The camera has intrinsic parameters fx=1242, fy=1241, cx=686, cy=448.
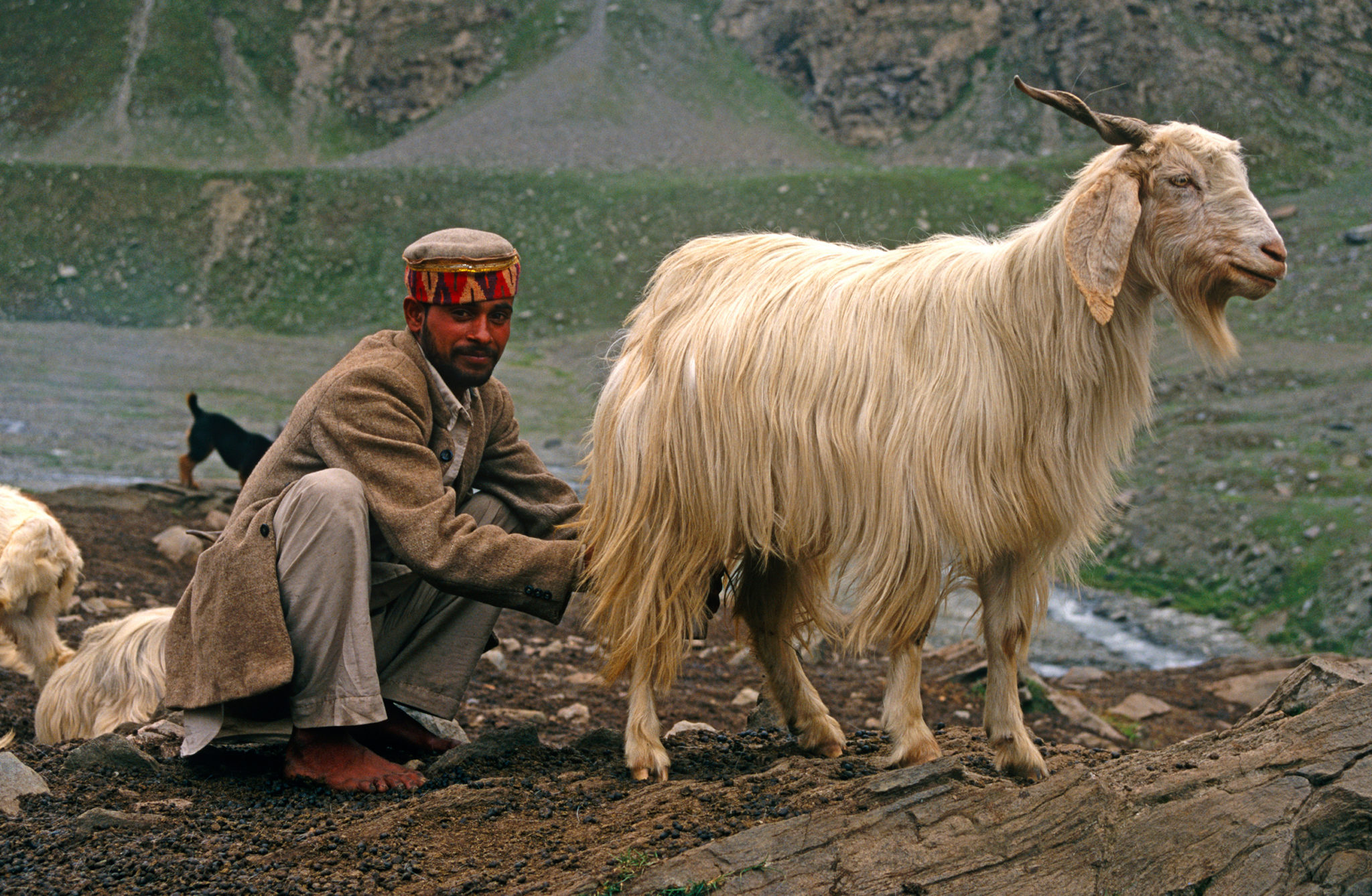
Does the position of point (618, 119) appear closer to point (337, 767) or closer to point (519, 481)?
point (519, 481)

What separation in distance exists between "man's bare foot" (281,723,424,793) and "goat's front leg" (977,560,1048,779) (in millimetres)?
1866

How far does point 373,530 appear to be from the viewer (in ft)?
13.4

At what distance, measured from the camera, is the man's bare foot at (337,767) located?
397 cm

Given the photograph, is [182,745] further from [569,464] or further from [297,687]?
[569,464]

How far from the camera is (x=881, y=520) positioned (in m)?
3.88

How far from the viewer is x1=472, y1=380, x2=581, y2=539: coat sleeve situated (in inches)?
179

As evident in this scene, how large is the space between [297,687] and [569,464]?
1155 cm

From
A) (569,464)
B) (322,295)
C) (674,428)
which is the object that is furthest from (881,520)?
(322,295)

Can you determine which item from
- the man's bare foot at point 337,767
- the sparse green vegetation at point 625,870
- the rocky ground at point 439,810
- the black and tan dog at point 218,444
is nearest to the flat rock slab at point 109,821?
the rocky ground at point 439,810

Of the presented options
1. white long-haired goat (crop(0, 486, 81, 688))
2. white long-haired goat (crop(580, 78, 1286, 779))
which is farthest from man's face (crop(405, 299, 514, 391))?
white long-haired goat (crop(0, 486, 81, 688))

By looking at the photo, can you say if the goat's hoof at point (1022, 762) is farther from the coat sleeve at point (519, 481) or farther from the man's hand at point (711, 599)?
the coat sleeve at point (519, 481)

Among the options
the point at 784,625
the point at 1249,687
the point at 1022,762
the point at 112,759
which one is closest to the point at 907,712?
the point at 1022,762

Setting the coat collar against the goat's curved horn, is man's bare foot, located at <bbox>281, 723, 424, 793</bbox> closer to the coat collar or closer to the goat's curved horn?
the coat collar

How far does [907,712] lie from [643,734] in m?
0.87
